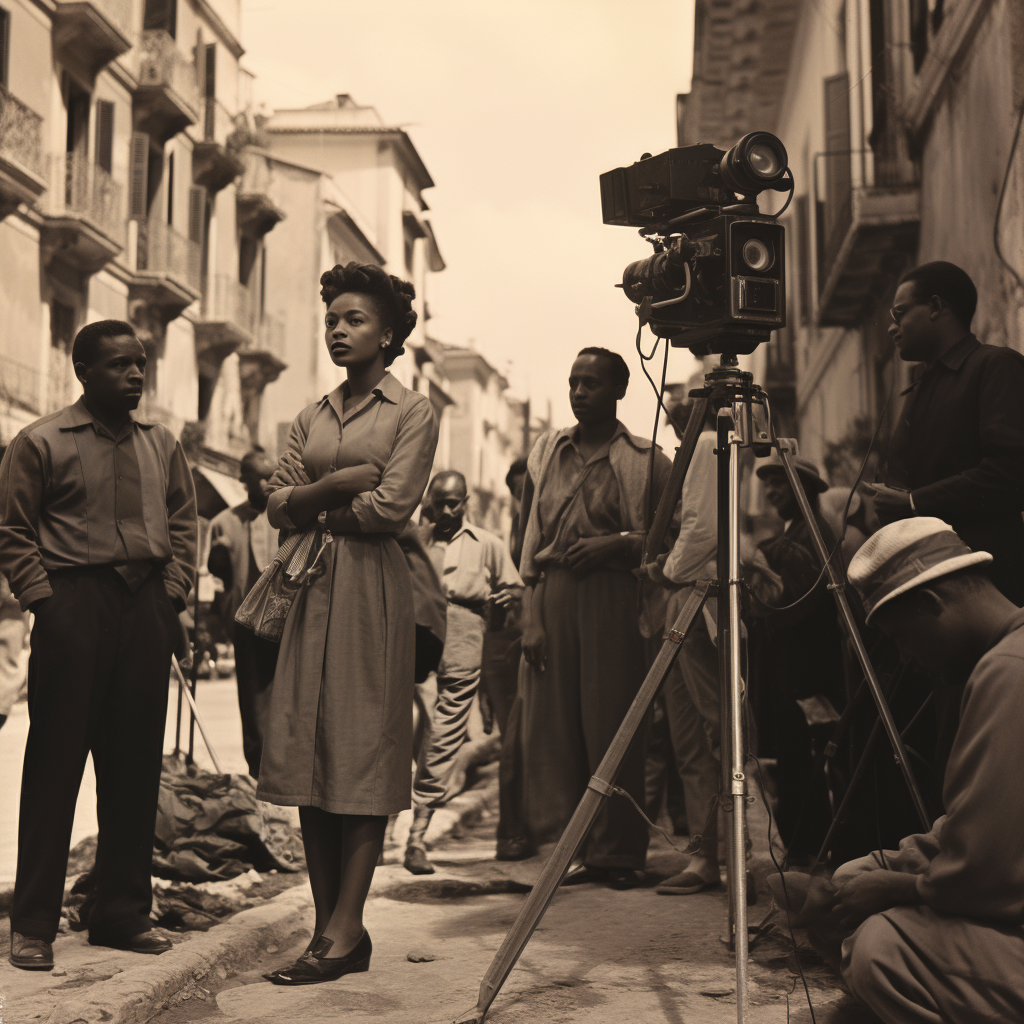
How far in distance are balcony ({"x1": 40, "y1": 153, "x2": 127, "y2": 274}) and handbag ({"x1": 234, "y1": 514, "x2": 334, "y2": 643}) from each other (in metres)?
18.8

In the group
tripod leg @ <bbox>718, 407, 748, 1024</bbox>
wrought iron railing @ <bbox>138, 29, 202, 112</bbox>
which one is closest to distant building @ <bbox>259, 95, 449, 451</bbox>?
wrought iron railing @ <bbox>138, 29, 202, 112</bbox>

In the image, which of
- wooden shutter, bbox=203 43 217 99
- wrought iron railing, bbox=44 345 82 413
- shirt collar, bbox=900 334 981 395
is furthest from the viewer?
wooden shutter, bbox=203 43 217 99

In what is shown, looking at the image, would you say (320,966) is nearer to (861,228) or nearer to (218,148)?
(861,228)

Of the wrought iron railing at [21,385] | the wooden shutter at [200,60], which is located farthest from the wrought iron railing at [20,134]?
the wooden shutter at [200,60]

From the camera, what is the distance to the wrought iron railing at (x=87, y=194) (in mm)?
21672

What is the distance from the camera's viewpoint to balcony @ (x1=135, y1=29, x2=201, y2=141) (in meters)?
25.3

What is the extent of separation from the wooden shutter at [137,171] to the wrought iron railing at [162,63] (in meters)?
1.03

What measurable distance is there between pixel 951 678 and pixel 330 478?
2078mm

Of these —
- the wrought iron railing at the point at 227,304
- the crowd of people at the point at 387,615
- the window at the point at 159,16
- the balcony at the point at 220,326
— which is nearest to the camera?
the crowd of people at the point at 387,615

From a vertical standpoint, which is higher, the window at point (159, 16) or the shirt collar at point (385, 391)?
the window at point (159, 16)

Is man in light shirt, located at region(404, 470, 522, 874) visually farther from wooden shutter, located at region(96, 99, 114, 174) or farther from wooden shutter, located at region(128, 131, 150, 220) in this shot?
wooden shutter, located at region(128, 131, 150, 220)

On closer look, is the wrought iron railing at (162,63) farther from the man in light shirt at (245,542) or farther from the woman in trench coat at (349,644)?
the woman in trench coat at (349,644)

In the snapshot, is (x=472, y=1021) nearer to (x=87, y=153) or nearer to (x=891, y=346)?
(x=891, y=346)

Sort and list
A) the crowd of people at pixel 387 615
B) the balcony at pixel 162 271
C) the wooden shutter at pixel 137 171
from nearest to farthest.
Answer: the crowd of people at pixel 387 615 → the wooden shutter at pixel 137 171 → the balcony at pixel 162 271
